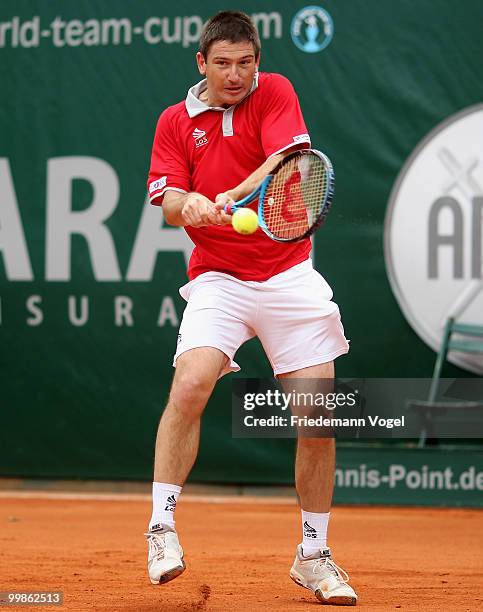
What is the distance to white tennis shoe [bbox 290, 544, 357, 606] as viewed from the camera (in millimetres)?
3309

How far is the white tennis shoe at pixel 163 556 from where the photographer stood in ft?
10.1

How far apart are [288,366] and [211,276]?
353 mm

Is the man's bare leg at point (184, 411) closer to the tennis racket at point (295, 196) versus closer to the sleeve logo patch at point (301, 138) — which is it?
the tennis racket at point (295, 196)

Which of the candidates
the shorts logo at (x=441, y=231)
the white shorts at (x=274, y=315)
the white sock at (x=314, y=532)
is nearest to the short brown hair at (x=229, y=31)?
the white shorts at (x=274, y=315)

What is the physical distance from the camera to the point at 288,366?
3414 mm

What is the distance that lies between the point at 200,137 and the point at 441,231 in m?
2.93

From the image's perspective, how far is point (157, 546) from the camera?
3156 millimetres

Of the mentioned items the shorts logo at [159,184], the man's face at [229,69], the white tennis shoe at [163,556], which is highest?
the man's face at [229,69]

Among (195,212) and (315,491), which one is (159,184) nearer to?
(195,212)

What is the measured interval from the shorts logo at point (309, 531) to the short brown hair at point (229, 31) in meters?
1.40

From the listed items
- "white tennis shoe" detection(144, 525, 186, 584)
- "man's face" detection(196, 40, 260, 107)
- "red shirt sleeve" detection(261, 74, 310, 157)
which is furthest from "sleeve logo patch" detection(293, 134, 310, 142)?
"white tennis shoe" detection(144, 525, 186, 584)

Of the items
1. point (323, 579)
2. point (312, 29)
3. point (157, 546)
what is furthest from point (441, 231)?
point (157, 546)

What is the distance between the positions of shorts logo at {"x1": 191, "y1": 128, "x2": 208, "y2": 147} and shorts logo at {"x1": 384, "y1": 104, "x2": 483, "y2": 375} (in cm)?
287

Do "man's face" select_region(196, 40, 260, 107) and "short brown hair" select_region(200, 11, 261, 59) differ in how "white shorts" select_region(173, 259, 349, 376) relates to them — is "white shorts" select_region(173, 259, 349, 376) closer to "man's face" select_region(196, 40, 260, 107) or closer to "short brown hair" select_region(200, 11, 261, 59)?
→ "man's face" select_region(196, 40, 260, 107)
